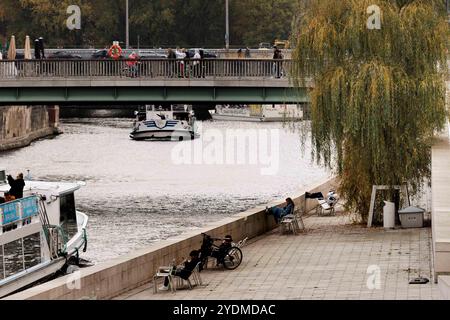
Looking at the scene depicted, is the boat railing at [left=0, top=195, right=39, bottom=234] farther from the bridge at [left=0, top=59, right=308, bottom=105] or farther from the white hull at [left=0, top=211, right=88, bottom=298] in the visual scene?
the bridge at [left=0, top=59, right=308, bottom=105]

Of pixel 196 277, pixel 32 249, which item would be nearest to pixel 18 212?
pixel 32 249

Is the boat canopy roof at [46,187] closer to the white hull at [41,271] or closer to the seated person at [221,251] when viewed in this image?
the white hull at [41,271]

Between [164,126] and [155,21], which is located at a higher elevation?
[155,21]

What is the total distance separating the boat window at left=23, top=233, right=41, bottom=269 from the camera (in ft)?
113

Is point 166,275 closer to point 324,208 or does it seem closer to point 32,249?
point 32,249

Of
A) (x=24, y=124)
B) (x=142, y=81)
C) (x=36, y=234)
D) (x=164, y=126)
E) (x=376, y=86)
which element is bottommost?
(x=164, y=126)

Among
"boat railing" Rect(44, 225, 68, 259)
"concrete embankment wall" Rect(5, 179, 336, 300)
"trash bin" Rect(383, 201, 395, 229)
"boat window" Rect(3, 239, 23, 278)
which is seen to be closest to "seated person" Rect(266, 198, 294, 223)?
"concrete embankment wall" Rect(5, 179, 336, 300)

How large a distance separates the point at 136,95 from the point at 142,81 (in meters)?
1.41

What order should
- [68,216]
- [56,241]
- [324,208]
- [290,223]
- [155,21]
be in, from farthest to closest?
[155,21] → [324,208] → [68,216] → [290,223] → [56,241]

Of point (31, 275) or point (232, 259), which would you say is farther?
point (31, 275)

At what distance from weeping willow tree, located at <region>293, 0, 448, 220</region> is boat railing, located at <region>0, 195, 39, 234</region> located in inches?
356

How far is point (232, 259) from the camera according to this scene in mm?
31219

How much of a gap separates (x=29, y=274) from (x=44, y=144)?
2379 inches

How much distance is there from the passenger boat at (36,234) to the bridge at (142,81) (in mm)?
13492
